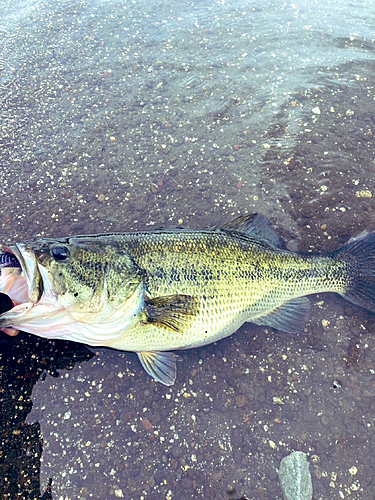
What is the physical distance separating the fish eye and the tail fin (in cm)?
242

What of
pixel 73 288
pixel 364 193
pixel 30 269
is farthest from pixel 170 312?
pixel 364 193

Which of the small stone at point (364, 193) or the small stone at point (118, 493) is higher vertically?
the small stone at point (364, 193)

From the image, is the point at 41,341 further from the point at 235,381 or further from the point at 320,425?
the point at 320,425

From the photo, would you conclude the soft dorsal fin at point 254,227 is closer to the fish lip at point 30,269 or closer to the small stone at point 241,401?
the small stone at point 241,401

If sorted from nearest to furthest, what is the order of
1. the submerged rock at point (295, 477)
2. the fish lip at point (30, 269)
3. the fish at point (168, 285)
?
the fish lip at point (30, 269)
the fish at point (168, 285)
the submerged rock at point (295, 477)

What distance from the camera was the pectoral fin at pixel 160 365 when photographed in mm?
2973

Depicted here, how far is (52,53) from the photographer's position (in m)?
5.84

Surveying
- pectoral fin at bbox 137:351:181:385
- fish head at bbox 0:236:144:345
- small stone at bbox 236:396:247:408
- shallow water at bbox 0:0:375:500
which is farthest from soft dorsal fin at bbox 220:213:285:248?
small stone at bbox 236:396:247:408

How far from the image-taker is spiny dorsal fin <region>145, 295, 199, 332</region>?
9.13ft

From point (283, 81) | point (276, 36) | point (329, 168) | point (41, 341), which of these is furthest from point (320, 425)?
point (276, 36)

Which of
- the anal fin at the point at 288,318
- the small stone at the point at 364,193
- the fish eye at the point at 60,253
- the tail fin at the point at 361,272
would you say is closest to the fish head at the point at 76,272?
the fish eye at the point at 60,253

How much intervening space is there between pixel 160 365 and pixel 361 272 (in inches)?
80.0

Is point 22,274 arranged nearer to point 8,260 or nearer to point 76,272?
point 8,260

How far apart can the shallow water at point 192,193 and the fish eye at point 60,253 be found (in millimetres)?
990
